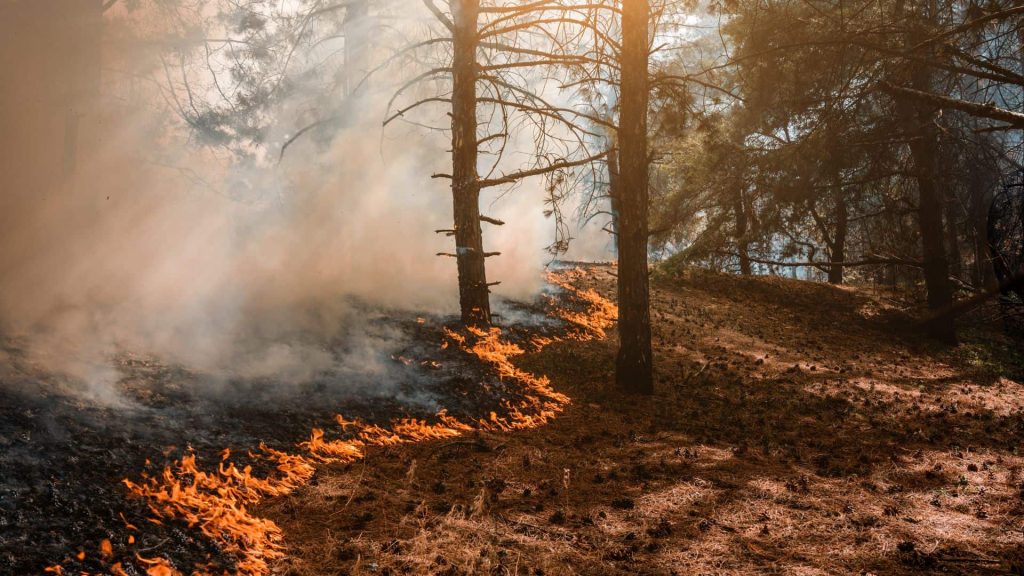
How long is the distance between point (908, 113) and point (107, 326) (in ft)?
47.9

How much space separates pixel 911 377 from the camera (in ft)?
34.5

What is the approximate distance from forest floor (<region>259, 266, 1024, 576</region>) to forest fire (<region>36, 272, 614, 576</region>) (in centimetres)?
16

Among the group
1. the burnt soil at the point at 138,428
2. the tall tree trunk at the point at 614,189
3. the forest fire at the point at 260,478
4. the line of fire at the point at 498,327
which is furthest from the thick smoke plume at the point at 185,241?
the tall tree trunk at the point at 614,189

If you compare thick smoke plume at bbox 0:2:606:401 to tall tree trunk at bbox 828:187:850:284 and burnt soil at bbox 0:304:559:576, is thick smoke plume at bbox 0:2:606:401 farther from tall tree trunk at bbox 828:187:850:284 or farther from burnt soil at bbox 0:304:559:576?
tall tree trunk at bbox 828:187:850:284

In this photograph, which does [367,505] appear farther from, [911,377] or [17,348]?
[911,377]

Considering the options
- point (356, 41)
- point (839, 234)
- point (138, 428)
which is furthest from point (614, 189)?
point (138, 428)

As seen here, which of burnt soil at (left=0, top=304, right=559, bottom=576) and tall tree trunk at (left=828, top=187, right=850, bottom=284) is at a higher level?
tall tree trunk at (left=828, top=187, right=850, bottom=284)

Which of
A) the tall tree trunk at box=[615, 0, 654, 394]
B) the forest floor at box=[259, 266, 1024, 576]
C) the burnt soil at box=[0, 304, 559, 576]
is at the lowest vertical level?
the forest floor at box=[259, 266, 1024, 576]

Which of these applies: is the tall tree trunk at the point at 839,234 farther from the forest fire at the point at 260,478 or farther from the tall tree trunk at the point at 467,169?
the forest fire at the point at 260,478

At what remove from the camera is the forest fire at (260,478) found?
3.46 m

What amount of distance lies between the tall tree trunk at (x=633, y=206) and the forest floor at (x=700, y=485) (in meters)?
0.57

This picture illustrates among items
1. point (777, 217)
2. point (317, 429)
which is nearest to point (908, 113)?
point (777, 217)

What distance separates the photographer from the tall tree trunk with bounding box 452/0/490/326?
345 inches

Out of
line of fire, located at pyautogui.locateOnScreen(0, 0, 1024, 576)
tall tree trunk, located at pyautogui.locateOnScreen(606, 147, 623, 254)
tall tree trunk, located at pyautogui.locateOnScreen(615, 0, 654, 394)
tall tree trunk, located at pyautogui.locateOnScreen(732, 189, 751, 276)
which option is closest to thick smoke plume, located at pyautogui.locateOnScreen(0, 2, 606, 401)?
line of fire, located at pyautogui.locateOnScreen(0, 0, 1024, 576)
